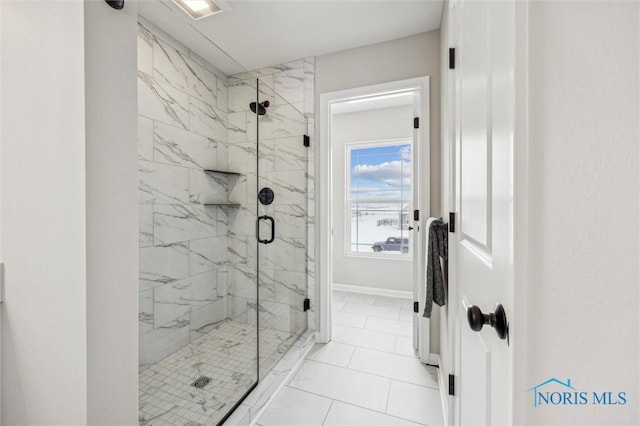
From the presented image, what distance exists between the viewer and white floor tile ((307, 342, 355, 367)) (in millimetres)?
2039

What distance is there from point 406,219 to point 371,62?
7.03 ft

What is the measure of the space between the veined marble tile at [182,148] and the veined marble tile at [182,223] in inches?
14.4

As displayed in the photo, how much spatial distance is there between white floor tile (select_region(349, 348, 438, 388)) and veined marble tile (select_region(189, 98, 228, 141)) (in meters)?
2.25

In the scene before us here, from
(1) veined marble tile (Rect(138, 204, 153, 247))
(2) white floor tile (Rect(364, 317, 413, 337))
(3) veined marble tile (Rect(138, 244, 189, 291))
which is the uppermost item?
(1) veined marble tile (Rect(138, 204, 153, 247))

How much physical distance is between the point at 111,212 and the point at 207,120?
72.0 inches

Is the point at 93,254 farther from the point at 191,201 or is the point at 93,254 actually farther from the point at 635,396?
the point at 191,201

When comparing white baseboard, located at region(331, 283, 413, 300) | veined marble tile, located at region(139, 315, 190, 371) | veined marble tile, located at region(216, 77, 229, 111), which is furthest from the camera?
white baseboard, located at region(331, 283, 413, 300)

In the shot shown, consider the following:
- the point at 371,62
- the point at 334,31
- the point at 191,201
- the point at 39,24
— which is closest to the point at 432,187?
the point at 371,62

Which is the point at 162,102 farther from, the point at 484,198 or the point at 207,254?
the point at 484,198

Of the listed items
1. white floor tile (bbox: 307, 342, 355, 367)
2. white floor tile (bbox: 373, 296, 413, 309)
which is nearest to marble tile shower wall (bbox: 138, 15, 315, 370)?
white floor tile (bbox: 307, 342, 355, 367)

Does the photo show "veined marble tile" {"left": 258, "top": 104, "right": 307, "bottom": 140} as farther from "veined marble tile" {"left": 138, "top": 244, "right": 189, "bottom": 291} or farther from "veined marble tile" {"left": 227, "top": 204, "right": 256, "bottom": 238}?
"veined marble tile" {"left": 138, "top": 244, "right": 189, "bottom": 291}

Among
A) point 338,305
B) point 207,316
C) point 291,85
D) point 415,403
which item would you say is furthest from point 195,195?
point 415,403

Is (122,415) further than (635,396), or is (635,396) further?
(122,415)

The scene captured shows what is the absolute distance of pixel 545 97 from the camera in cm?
40
